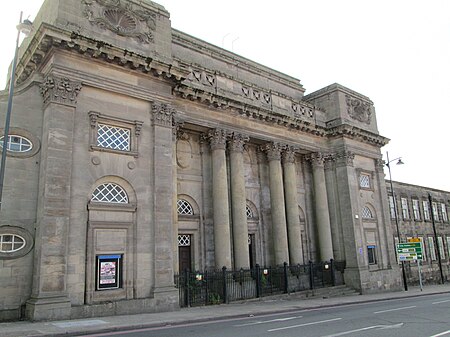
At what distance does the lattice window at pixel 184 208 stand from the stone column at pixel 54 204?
7406 mm

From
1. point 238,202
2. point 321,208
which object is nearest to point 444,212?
point 321,208

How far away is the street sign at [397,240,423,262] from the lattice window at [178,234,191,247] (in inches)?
680

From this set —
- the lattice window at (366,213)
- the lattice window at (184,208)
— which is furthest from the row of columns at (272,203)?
the lattice window at (366,213)

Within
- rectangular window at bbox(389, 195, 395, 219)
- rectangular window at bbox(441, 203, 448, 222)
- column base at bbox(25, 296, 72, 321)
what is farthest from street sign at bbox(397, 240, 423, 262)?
column base at bbox(25, 296, 72, 321)

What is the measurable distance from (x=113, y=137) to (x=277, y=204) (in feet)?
39.5

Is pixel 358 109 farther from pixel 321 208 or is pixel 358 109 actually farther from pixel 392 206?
pixel 392 206

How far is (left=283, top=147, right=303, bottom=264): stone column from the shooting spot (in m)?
25.7

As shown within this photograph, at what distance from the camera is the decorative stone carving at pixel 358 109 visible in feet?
101

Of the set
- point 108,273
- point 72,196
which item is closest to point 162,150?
point 72,196

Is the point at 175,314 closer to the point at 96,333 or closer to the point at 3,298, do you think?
the point at 96,333

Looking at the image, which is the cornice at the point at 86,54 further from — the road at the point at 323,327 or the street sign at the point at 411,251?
the street sign at the point at 411,251

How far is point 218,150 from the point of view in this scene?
907 inches

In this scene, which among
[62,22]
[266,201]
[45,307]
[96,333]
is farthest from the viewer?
[266,201]

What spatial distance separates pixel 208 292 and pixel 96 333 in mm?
8444
